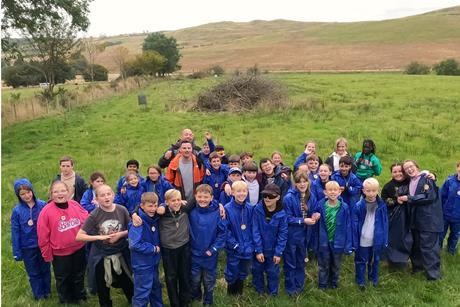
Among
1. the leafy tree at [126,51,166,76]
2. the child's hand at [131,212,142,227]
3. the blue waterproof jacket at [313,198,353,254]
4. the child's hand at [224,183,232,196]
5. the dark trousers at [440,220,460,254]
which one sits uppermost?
the leafy tree at [126,51,166,76]

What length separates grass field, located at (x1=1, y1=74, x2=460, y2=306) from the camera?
5676mm

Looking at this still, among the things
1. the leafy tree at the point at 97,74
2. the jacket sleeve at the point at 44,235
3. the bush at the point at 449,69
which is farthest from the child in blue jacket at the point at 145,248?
the leafy tree at the point at 97,74

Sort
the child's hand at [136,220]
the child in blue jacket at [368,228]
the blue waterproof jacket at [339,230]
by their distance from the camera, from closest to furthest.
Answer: the child's hand at [136,220] → the blue waterproof jacket at [339,230] → the child in blue jacket at [368,228]

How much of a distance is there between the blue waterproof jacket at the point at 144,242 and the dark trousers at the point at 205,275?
518 millimetres

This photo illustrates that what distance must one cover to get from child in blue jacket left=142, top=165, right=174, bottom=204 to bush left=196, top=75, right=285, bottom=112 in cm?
1523

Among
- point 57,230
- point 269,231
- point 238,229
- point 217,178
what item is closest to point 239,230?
point 238,229

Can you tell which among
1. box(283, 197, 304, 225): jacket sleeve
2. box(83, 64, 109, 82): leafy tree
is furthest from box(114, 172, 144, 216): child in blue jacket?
box(83, 64, 109, 82): leafy tree

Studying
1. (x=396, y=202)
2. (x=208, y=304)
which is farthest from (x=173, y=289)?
(x=396, y=202)

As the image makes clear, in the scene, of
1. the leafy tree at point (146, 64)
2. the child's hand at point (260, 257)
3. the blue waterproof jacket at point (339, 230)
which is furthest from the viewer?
the leafy tree at point (146, 64)

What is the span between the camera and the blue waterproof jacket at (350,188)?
21.0ft

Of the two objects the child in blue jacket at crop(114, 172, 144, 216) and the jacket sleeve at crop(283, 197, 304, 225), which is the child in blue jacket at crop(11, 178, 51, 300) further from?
the jacket sleeve at crop(283, 197, 304, 225)

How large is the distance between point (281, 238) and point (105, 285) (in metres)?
2.19

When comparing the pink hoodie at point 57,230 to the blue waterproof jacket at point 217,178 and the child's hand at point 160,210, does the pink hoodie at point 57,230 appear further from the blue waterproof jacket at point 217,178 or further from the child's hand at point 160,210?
the blue waterproof jacket at point 217,178

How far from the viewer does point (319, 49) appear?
8094cm
